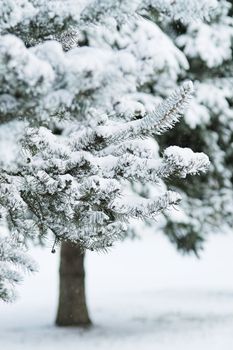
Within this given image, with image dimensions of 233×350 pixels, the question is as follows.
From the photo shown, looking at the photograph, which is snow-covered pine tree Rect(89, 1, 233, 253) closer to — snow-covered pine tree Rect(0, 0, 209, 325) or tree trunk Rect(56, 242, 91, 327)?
tree trunk Rect(56, 242, 91, 327)

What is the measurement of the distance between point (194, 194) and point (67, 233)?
25.3ft

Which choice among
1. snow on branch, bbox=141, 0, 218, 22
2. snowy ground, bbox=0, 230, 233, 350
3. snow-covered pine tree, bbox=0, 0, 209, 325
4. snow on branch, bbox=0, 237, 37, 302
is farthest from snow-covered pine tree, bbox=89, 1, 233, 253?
snow on branch, bbox=141, 0, 218, 22

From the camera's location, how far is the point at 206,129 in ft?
34.2

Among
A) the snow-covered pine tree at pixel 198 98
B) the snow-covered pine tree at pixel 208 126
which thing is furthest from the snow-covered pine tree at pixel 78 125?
the snow-covered pine tree at pixel 208 126

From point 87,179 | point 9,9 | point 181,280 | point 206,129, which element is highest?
point 9,9

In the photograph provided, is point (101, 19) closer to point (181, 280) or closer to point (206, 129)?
point (206, 129)

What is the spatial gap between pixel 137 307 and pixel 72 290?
3062 mm

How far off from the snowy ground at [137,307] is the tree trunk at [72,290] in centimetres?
30

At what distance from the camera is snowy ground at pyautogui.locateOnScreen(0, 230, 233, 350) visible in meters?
9.43

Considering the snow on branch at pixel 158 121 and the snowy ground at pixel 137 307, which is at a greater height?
the snow on branch at pixel 158 121

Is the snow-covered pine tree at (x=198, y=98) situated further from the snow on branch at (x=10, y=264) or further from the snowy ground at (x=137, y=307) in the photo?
the snow on branch at (x=10, y=264)

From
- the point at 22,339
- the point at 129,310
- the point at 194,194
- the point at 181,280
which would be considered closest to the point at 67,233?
the point at 22,339

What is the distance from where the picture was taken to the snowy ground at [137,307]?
371 inches

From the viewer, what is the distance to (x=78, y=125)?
10.8ft
